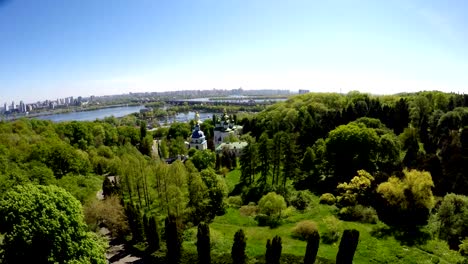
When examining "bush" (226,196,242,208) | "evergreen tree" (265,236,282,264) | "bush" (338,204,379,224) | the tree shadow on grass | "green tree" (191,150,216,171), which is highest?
"green tree" (191,150,216,171)

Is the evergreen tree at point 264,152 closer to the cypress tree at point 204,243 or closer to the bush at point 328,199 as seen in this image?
the bush at point 328,199

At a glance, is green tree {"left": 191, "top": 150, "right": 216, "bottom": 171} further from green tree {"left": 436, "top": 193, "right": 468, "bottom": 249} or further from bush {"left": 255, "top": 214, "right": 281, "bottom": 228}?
green tree {"left": 436, "top": 193, "right": 468, "bottom": 249}

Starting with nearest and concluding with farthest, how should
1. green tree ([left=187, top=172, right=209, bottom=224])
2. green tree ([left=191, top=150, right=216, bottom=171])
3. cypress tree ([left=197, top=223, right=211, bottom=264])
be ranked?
1. cypress tree ([left=197, top=223, right=211, bottom=264])
2. green tree ([left=187, top=172, right=209, bottom=224])
3. green tree ([left=191, top=150, right=216, bottom=171])

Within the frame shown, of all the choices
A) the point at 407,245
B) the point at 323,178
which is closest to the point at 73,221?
the point at 407,245

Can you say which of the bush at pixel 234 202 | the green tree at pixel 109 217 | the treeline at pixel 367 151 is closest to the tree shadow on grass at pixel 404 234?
the treeline at pixel 367 151

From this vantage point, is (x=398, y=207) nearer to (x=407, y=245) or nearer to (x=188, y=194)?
(x=407, y=245)

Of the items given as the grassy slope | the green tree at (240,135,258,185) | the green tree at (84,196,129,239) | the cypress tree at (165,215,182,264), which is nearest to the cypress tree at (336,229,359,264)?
the grassy slope
